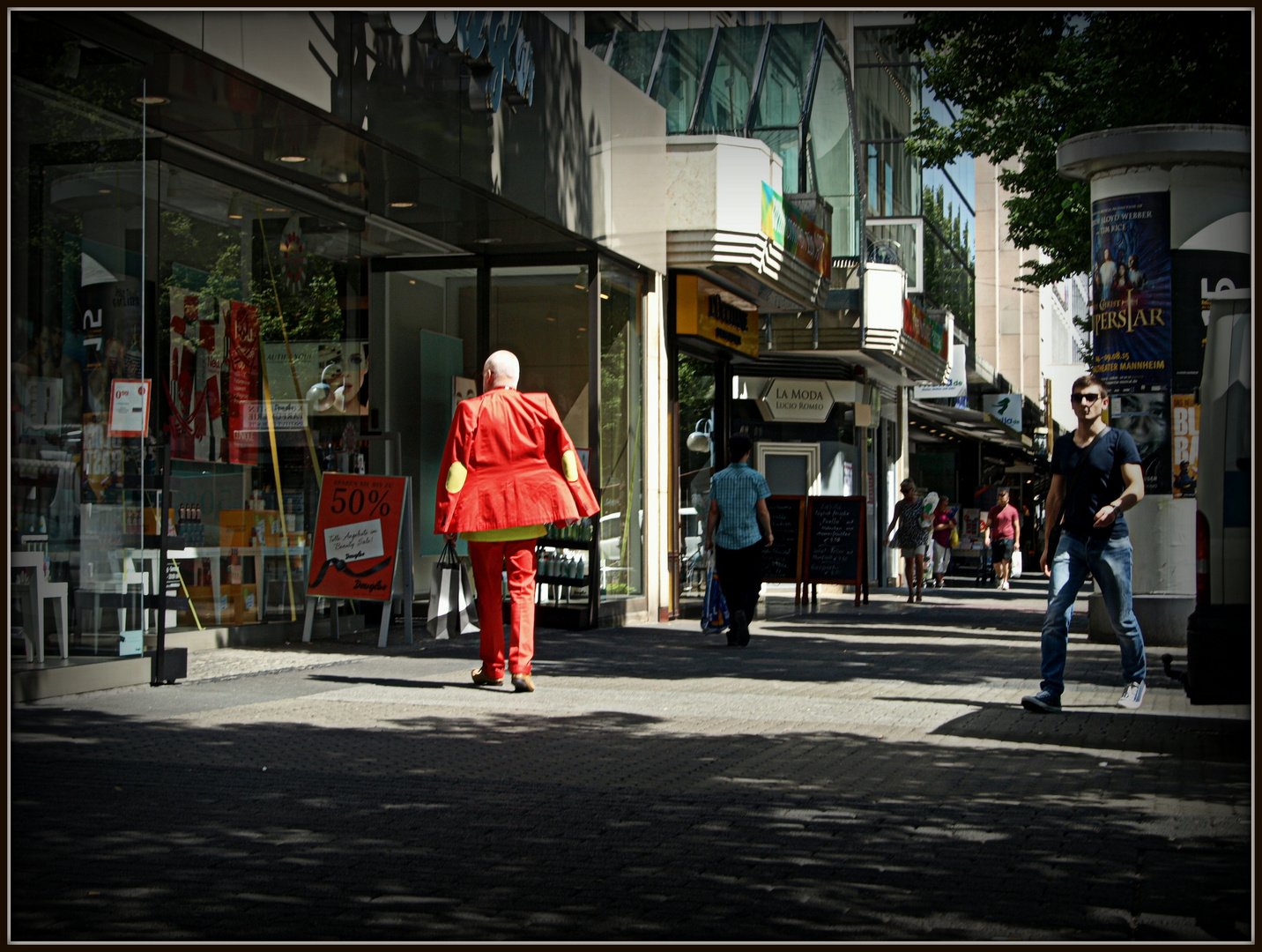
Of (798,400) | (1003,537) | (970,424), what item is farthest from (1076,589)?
(970,424)

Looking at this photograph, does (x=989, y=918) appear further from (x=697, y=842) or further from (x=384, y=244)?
(x=384, y=244)

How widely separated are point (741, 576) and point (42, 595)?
19.1 feet

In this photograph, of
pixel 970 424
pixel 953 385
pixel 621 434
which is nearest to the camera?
pixel 621 434

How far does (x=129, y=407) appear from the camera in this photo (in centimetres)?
845

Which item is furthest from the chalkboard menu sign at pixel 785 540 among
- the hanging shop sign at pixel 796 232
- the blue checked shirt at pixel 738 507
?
the blue checked shirt at pixel 738 507

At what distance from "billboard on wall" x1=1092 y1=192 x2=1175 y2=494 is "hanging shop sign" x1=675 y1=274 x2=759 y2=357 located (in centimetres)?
566

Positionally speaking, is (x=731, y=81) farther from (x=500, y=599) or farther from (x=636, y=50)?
(x=500, y=599)

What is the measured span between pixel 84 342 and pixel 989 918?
6.37 meters

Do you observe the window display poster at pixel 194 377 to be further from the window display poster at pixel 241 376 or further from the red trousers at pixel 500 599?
the red trousers at pixel 500 599

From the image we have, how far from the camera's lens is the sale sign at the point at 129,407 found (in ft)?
27.7

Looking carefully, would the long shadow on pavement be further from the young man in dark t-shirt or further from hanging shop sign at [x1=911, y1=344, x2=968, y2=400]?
hanging shop sign at [x1=911, y1=344, x2=968, y2=400]

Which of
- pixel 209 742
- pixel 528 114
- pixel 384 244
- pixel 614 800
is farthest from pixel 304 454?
pixel 614 800

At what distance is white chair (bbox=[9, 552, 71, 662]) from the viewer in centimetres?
797

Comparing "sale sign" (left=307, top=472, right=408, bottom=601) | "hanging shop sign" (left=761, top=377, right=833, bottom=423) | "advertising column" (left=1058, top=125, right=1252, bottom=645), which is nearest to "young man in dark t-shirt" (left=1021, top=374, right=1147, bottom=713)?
"advertising column" (left=1058, top=125, right=1252, bottom=645)
